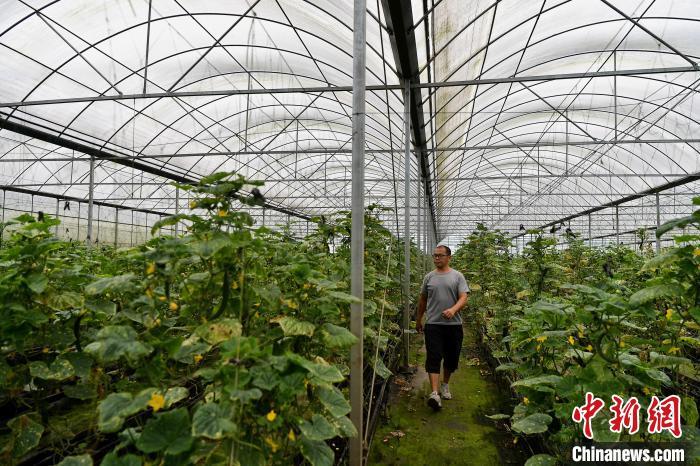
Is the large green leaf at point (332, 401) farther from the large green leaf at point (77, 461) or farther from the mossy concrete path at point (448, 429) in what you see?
the mossy concrete path at point (448, 429)

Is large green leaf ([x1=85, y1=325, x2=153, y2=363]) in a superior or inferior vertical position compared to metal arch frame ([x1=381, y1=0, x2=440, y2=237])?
inferior

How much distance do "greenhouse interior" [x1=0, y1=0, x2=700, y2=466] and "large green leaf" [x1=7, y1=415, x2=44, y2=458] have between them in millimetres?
16

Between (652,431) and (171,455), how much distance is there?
6.92 ft

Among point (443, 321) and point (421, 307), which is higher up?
point (421, 307)

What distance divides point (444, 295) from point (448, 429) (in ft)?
4.41

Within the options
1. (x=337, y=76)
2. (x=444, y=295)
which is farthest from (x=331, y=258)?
(x=337, y=76)

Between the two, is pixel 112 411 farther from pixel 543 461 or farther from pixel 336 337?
pixel 543 461

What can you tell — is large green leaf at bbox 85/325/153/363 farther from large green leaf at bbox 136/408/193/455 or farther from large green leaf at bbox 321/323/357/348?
large green leaf at bbox 321/323/357/348

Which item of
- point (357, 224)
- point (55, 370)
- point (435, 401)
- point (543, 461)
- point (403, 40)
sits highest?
point (403, 40)

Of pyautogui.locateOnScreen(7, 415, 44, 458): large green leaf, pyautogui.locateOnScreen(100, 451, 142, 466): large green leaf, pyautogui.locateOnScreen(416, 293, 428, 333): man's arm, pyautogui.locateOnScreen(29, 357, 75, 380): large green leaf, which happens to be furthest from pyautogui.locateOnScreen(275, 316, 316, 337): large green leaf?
pyautogui.locateOnScreen(416, 293, 428, 333): man's arm

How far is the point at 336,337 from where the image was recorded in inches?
72.4

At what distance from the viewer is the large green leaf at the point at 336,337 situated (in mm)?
1810

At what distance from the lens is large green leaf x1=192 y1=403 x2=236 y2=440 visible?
3.91 feet

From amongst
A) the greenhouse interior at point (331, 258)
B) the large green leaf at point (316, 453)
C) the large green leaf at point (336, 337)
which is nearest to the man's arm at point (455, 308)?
the greenhouse interior at point (331, 258)
